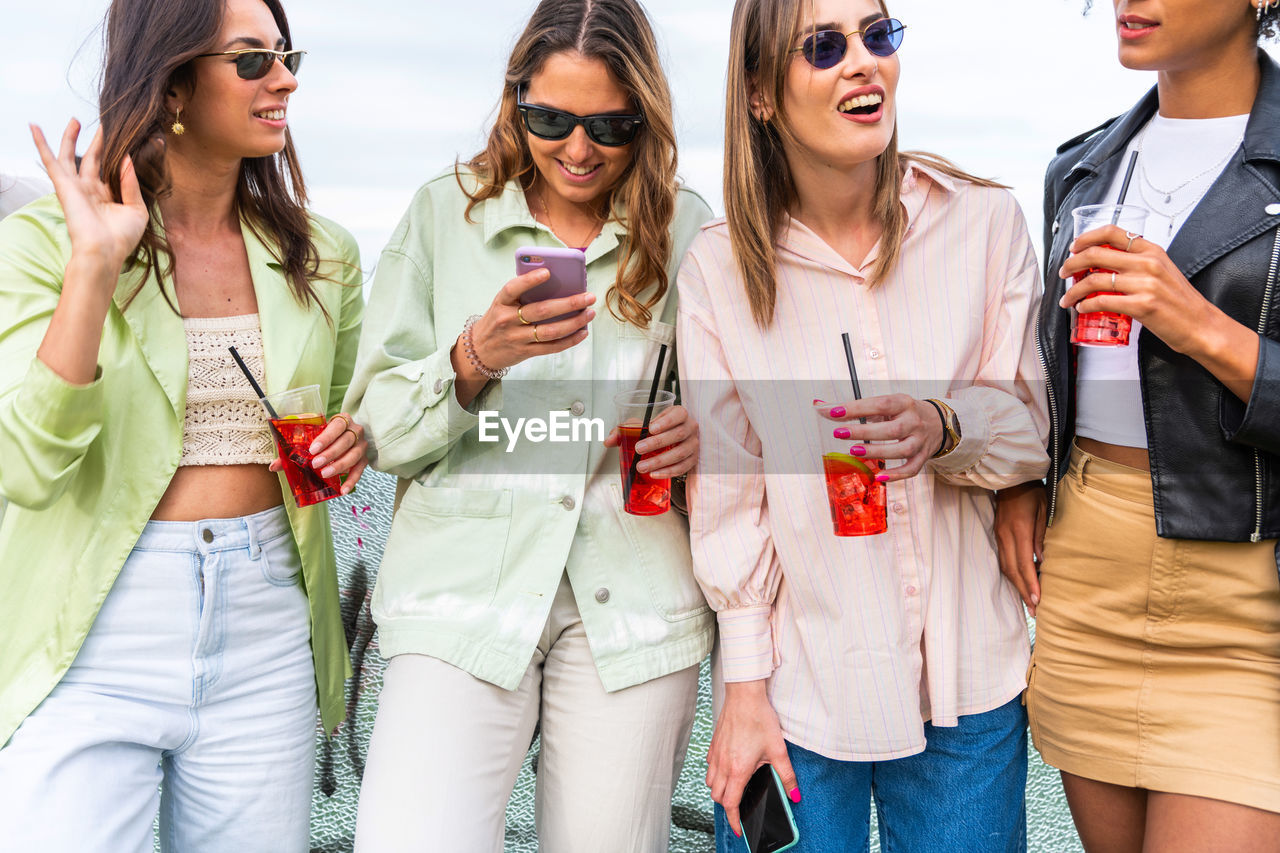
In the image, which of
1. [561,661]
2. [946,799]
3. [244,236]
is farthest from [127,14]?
[946,799]

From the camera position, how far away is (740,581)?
2.27 meters

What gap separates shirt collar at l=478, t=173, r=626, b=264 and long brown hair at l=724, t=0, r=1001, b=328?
10.7 inches

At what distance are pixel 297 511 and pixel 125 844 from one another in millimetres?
766

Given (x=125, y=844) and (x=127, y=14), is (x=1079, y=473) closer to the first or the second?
(x=125, y=844)

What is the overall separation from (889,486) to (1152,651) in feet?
1.95

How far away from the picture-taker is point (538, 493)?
2.39 metres

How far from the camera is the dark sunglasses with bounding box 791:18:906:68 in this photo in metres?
2.18

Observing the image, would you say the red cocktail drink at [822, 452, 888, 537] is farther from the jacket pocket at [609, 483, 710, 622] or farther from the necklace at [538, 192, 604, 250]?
the necklace at [538, 192, 604, 250]

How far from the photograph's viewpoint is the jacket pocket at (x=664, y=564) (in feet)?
7.93

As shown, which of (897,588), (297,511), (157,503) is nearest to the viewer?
(897,588)

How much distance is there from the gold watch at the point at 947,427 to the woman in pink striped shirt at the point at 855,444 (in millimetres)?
47

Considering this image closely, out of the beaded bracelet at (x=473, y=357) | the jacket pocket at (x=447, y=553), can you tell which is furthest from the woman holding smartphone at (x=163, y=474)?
the beaded bracelet at (x=473, y=357)

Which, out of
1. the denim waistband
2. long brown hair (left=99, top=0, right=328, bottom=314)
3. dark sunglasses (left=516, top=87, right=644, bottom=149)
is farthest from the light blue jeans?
dark sunglasses (left=516, top=87, right=644, bottom=149)

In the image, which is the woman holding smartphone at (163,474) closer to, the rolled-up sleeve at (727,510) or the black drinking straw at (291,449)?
the black drinking straw at (291,449)
